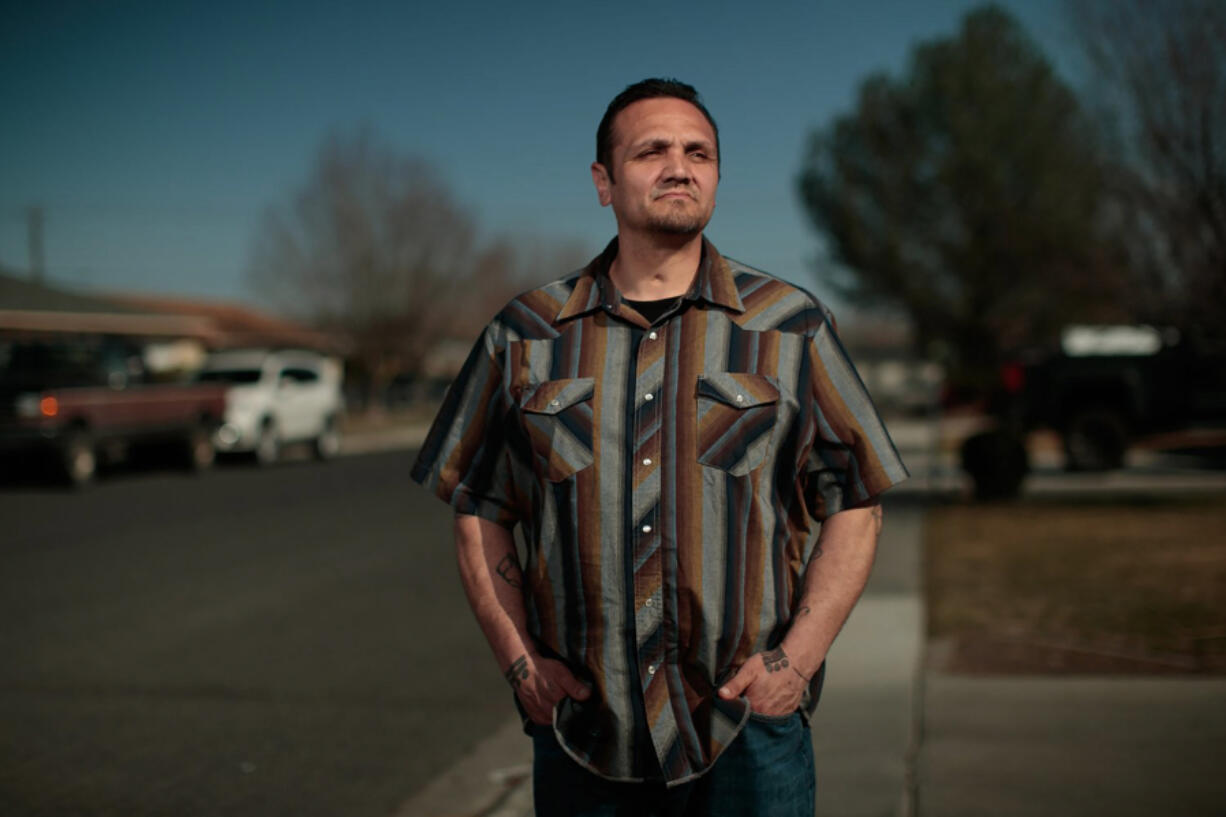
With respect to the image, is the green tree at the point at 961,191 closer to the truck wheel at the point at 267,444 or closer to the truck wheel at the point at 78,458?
the truck wheel at the point at 267,444

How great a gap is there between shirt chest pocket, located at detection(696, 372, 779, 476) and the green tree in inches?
1113

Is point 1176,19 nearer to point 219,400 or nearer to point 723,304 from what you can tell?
point 723,304

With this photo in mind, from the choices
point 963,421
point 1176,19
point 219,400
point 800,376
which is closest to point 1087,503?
point 1176,19

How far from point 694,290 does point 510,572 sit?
24.9 inches

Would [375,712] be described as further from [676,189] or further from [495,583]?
[676,189]

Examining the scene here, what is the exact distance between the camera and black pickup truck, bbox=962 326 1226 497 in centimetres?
1551

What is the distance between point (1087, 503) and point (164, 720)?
10.8m

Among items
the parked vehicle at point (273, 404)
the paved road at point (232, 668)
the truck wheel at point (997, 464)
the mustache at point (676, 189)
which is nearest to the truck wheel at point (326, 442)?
the parked vehicle at point (273, 404)

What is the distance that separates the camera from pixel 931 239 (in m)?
34.3

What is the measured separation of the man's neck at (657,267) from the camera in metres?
2.33

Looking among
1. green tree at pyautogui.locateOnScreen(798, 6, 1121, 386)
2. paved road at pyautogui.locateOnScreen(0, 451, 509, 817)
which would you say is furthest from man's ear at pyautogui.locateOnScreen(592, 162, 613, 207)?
green tree at pyautogui.locateOnScreen(798, 6, 1121, 386)

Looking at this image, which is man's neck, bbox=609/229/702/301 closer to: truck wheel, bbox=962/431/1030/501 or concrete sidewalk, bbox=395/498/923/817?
concrete sidewalk, bbox=395/498/923/817

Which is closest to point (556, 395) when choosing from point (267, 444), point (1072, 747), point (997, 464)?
point (1072, 747)

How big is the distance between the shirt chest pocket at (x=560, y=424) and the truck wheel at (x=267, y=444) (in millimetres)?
20615
